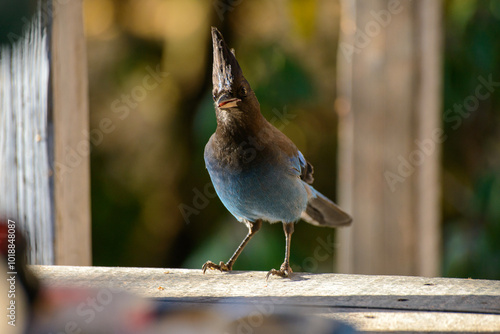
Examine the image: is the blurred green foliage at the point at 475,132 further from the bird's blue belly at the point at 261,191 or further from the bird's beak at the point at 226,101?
the bird's beak at the point at 226,101

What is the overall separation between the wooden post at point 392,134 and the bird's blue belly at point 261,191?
13.7 inches

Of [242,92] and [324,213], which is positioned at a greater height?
[242,92]

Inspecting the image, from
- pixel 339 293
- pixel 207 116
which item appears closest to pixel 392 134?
pixel 339 293

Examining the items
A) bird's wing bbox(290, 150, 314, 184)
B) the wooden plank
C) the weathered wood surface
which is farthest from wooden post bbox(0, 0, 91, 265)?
bird's wing bbox(290, 150, 314, 184)

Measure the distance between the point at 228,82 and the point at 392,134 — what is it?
→ 2.96ft

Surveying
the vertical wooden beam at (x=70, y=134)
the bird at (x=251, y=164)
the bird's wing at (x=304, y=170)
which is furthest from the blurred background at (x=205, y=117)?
the vertical wooden beam at (x=70, y=134)

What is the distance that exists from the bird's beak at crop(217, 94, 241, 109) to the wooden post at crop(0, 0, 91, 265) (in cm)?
59

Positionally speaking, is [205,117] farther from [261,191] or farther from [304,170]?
[261,191]

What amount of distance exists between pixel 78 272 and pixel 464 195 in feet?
13.6

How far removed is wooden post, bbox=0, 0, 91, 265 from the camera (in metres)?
2.48

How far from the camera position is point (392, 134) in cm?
297

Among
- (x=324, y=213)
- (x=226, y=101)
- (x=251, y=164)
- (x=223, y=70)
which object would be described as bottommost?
(x=324, y=213)

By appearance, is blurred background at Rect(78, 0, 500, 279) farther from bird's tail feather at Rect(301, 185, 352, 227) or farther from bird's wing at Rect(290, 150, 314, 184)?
bird's wing at Rect(290, 150, 314, 184)

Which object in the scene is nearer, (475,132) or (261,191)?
(261,191)
